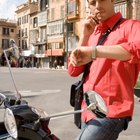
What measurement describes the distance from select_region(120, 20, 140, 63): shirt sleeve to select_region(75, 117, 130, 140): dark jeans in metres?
0.39

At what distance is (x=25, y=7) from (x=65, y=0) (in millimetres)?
23525

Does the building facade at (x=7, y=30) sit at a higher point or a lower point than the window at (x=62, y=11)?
lower

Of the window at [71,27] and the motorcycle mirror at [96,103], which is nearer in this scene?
the motorcycle mirror at [96,103]

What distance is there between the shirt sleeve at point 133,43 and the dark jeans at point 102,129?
39 centimetres

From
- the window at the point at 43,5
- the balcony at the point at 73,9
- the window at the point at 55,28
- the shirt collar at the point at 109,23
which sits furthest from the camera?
the window at the point at 43,5

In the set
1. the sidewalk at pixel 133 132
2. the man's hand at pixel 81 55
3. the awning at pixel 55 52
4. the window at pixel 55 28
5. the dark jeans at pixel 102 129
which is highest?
the window at pixel 55 28

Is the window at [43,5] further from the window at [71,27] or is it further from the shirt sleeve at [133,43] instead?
the shirt sleeve at [133,43]

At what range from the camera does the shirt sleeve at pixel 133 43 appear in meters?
2.35

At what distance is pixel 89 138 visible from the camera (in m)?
2.50

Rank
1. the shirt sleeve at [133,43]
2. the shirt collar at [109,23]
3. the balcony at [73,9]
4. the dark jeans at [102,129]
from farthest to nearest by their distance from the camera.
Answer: the balcony at [73,9] < the shirt collar at [109,23] < the dark jeans at [102,129] < the shirt sleeve at [133,43]

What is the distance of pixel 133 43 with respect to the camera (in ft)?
7.79

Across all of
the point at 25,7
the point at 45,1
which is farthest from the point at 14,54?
the point at 25,7

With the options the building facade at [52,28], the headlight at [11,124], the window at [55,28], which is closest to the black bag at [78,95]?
the headlight at [11,124]

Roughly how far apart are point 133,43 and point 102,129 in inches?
20.9
